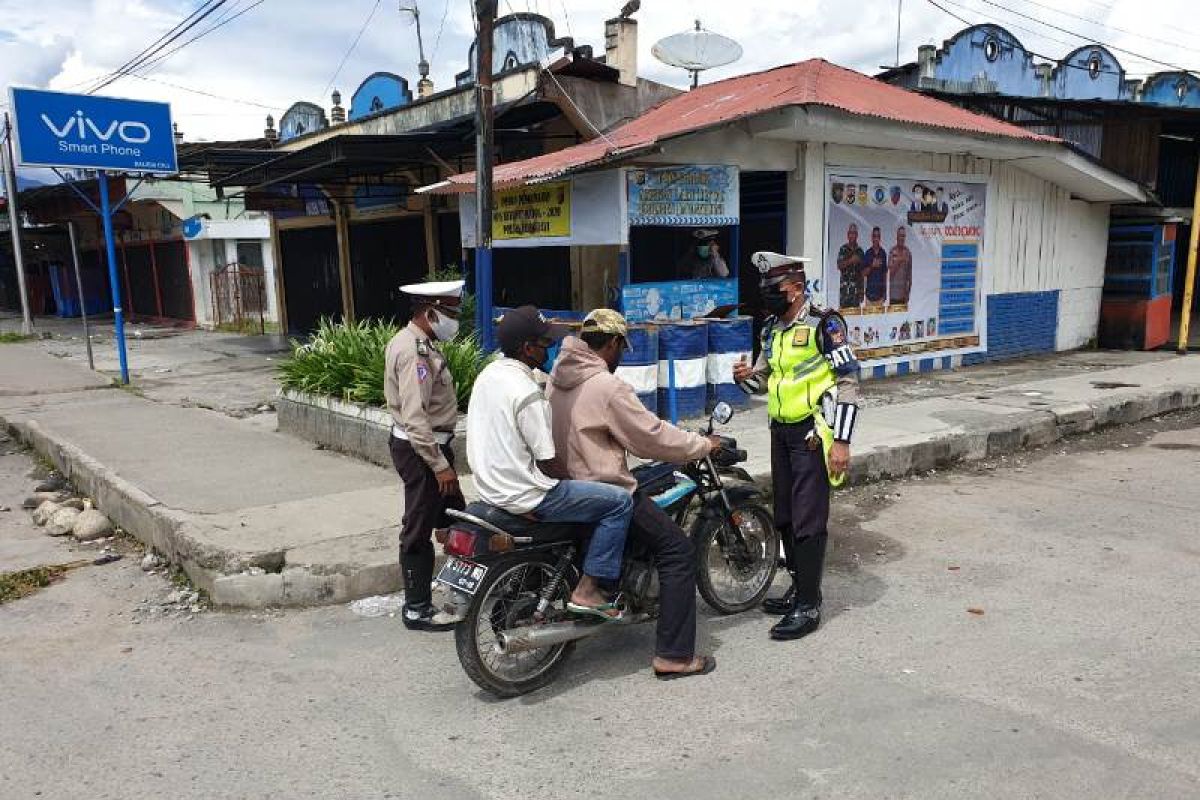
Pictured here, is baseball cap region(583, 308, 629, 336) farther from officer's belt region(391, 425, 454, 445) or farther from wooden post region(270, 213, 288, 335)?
wooden post region(270, 213, 288, 335)

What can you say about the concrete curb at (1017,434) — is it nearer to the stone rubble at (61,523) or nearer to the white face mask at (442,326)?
the white face mask at (442,326)

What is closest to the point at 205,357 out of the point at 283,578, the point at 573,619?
the point at 283,578

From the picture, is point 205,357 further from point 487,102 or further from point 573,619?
point 573,619

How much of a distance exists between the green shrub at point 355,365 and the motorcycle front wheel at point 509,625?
Answer: 3.91 metres

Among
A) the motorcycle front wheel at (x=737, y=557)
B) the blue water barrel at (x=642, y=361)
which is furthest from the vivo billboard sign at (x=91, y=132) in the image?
the motorcycle front wheel at (x=737, y=557)

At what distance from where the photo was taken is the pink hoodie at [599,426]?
3.75 metres

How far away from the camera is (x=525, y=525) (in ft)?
12.2

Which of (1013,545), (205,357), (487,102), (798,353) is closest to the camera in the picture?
(798,353)

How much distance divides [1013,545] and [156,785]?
498 cm

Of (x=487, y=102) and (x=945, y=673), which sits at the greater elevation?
(x=487, y=102)

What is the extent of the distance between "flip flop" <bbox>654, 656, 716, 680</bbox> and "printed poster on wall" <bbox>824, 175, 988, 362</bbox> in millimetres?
7542

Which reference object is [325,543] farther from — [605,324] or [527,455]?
[605,324]

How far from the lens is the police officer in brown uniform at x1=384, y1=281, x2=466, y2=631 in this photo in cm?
434

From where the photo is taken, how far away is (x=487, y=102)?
8016 millimetres
